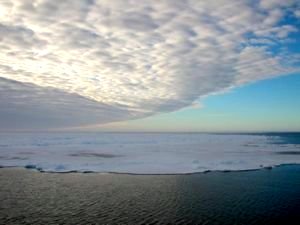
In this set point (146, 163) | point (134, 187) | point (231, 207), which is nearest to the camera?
point (231, 207)

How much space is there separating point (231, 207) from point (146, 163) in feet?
55.7

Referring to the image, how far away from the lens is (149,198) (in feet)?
61.9

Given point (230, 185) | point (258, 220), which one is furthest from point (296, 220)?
point (230, 185)

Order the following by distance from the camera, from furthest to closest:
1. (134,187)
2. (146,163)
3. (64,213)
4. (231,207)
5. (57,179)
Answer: (146,163), (57,179), (134,187), (231,207), (64,213)

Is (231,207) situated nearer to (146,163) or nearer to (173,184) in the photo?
(173,184)

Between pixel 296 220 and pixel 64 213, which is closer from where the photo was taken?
pixel 296 220

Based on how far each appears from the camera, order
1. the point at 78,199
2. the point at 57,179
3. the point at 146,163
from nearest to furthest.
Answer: the point at 78,199 < the point at 57,179 < the point at 146,163

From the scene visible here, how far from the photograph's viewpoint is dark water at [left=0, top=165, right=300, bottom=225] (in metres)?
15.0

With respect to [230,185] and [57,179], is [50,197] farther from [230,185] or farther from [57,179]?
[230,185]

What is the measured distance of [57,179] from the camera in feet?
81.6

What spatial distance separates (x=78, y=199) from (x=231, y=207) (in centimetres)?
917

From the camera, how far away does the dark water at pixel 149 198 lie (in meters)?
15.0

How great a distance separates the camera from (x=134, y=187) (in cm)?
2191

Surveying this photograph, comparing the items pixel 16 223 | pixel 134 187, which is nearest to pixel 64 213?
pixel 16 223
